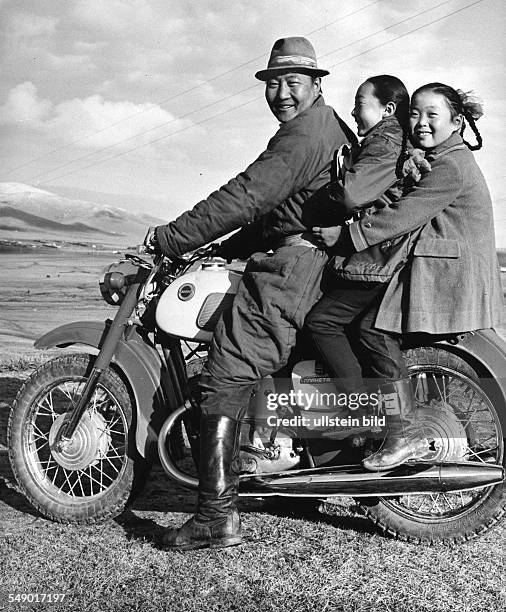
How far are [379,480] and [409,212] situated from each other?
1.12 meters

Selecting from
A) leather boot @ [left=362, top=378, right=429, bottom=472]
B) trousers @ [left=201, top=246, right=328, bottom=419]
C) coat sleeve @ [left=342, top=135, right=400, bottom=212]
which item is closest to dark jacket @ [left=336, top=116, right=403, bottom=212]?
coat sleeve @ [left=342, top=135, right=400, bottom=212]

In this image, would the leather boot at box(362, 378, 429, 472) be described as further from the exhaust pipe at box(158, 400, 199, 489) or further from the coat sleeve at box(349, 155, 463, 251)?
the exhaust pipe at box(158, 400, 199, 489)

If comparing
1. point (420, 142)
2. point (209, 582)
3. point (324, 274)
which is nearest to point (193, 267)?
point (324, 274)

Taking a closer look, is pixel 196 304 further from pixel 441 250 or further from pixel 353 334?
pixel 441 250

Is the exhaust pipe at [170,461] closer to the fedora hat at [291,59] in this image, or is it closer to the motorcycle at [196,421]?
the motorcycle at [196,421]

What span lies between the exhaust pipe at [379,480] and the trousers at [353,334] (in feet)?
1.27

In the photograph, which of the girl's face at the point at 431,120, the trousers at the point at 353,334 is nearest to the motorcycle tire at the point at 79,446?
the trousers at the point at 353,334

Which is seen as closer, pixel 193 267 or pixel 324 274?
pixel 324 274

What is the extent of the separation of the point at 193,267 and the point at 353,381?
3.21 ft

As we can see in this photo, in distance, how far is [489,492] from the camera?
3.35 m

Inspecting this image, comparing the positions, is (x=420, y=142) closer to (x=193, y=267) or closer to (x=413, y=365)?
(x=413, y=365)

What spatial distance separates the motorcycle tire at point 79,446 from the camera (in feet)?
11.9

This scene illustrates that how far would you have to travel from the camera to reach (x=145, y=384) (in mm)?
3605

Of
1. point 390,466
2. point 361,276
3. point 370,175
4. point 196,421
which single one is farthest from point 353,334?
point 196,421
